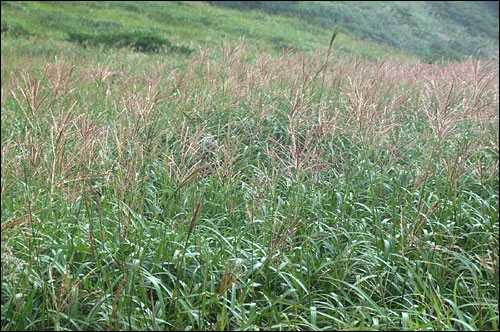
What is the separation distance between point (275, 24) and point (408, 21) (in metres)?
10.2

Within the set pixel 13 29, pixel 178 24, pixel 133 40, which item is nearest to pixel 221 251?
pixel 133 40

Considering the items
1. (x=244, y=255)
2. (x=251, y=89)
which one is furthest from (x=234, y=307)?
(x=251, y=89)

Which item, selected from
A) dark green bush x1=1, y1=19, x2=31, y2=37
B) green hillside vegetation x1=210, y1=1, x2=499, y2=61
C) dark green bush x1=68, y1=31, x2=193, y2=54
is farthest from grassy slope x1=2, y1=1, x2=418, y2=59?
green hillside vegetation x1=210, y1=1, x2=499, y2=61

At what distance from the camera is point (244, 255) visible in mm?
2539

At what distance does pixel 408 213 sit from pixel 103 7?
19489 millimetres

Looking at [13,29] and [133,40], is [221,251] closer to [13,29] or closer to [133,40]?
[133,40]

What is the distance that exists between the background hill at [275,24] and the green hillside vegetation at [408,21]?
0.18 feet

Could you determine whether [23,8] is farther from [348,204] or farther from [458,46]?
[458,46]

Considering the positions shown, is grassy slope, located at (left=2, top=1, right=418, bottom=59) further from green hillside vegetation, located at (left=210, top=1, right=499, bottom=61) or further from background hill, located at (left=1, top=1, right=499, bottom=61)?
green hillside vegetation, located at (left=210, top=1, right=499, bottom=61)

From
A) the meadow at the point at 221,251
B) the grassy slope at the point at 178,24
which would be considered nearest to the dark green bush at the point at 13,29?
the grassy slope at the point at 178,24

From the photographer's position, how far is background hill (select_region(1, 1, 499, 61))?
14.4 m

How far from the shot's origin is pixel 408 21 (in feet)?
86.1

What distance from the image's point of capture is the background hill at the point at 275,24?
568 inches

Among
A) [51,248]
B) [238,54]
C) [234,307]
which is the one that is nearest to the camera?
[234,307]
